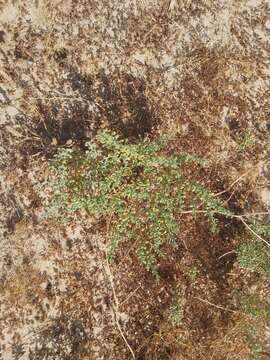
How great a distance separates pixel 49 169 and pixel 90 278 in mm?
1135

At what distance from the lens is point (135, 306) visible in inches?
170

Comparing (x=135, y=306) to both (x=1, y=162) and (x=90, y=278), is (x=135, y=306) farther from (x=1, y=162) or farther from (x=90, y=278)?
(x=1, y=162)

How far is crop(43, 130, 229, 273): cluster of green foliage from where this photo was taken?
3916mm

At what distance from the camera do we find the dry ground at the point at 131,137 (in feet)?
13.6

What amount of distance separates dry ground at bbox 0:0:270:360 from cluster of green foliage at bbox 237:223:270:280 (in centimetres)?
13

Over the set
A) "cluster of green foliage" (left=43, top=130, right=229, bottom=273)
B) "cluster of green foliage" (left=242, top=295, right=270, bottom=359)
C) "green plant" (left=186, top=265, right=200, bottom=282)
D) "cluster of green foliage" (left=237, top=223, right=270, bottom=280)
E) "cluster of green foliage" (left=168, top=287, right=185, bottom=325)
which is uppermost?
"cluster of green foliage" (left=43, top=130, right=229, bottom=273)

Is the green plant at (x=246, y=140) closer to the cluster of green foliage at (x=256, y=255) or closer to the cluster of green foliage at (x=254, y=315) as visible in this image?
the cluster of green foliage at (x=256, y=255)

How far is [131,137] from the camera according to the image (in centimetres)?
427

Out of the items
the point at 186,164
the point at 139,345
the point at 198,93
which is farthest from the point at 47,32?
the point at 139,345

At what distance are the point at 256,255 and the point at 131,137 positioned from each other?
5.53 feet

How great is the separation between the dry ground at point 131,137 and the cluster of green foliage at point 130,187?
11.1 inches

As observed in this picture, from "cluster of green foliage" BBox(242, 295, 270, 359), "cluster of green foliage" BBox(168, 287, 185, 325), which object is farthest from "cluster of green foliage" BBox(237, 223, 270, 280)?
"cluster of green foliage" BBox(168, 287, 185, 325)

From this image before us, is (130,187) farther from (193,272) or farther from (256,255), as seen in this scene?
(256,255)

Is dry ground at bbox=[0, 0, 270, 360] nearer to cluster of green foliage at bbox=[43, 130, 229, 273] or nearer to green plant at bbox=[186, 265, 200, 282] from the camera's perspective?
green plant at bbox=[186, 265, 200, 282]
